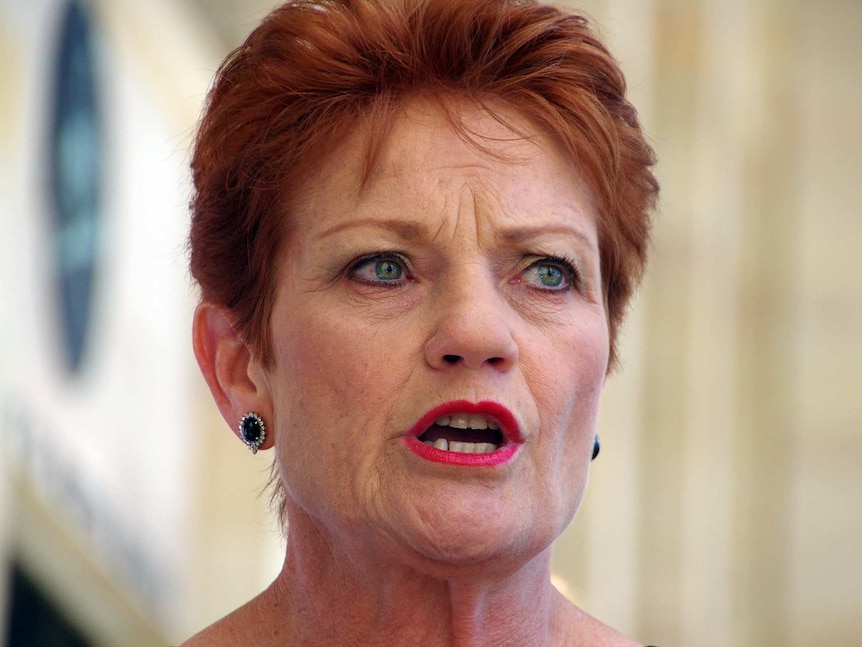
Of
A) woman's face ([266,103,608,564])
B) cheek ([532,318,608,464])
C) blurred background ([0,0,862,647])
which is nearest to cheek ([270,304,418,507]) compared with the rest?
woman's face ([266,103,608,564])

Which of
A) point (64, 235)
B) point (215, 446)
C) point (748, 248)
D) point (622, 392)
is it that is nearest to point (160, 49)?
point (64, 235)

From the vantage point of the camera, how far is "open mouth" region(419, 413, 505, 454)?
2.46 meters

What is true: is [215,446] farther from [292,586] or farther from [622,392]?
[292,586]

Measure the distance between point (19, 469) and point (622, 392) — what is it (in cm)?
390

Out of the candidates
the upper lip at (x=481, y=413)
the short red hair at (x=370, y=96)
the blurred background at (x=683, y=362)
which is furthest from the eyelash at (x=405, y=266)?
the blurred background at (x=683, y=362)

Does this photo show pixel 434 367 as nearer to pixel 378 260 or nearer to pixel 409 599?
pixel 378 260

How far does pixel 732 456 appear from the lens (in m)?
8.43

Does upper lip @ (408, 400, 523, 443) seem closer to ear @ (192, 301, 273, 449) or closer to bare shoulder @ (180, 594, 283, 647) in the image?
ear @ (192, 301, 273, 449)

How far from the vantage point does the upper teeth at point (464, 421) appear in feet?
8.07

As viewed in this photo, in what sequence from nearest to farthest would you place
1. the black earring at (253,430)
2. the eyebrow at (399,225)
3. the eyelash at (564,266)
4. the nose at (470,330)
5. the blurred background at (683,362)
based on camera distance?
1. the nose at (470,330)
2. the eyebrow at (399,225)
3. the eyelash at (564,266)
4. the black earring at (253,430)
5. the blurred background at (683,362)

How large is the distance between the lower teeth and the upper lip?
3 cm

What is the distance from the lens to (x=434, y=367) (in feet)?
8.06

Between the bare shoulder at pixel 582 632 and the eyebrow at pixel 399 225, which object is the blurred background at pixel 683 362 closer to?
the bare shoulder at pixel 582 632

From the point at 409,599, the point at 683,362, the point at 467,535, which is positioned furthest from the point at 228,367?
the point at 683,362
